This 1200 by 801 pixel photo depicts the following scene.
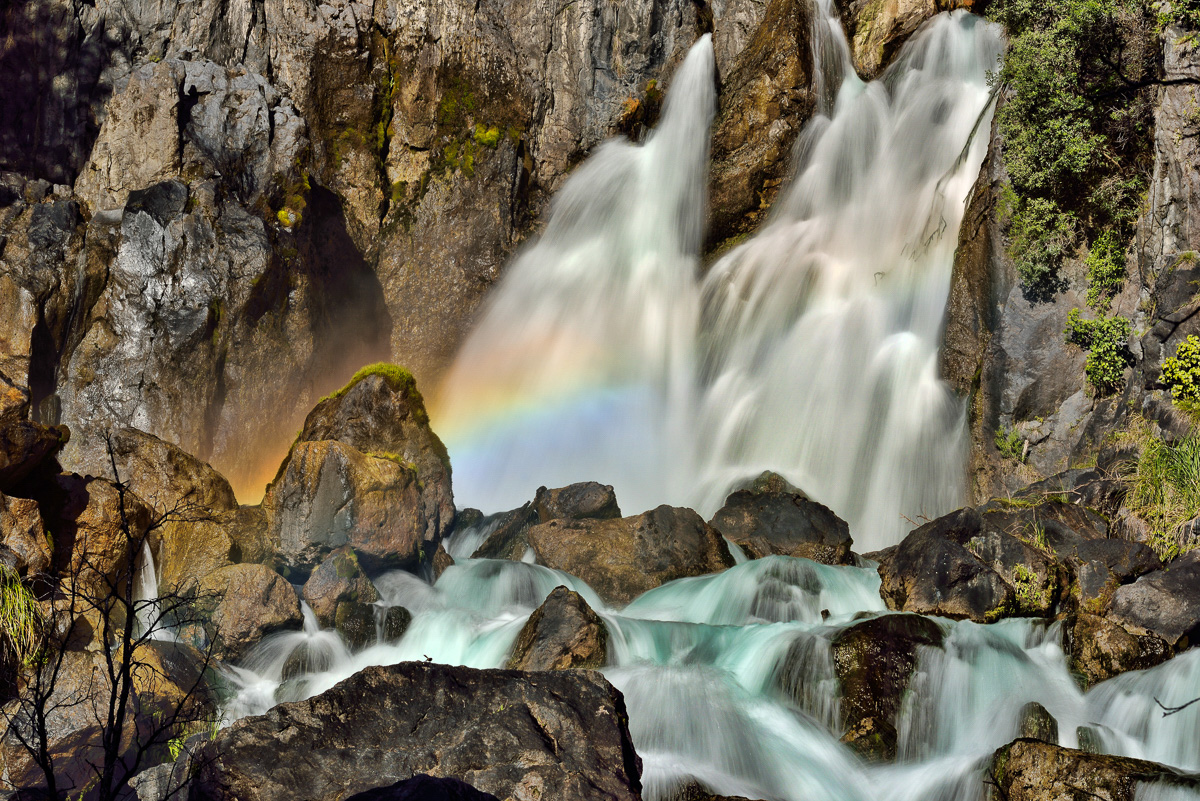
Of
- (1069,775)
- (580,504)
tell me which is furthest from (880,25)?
(1069,775)

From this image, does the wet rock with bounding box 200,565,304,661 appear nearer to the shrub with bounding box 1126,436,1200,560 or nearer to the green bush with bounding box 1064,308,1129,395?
the shrub with bounding box 1126,436,1200,560

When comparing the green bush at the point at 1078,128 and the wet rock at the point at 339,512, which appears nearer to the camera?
the wet rock at the point at 339,512

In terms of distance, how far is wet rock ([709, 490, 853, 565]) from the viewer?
45.7 feet

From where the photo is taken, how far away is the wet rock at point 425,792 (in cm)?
532

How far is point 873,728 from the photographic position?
28.3 ft

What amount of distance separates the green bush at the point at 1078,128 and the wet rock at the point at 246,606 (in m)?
13.3

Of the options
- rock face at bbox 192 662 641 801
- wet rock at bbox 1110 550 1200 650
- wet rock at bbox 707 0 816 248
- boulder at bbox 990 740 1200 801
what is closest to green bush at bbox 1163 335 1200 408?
wet rock at bbox 1110 550 1200 650

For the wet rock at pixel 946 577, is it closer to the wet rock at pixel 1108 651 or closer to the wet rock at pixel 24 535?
the wet rock at pixel 1108 651

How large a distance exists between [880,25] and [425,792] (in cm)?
2322

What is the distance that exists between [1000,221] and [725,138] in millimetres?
9637

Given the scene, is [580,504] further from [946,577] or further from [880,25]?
[880,25]

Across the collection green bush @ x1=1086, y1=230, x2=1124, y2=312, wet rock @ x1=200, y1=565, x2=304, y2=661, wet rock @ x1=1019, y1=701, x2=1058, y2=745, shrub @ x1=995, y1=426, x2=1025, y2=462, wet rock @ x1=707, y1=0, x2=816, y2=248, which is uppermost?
wet rock @ x1=707, y1=0, x2=816, y2=248

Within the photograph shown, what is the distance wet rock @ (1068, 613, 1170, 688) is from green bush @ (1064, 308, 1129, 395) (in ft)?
19.7

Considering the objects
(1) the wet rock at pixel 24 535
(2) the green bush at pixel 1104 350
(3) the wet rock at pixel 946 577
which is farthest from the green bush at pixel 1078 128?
(1) the wet rock at pixel 24 535
